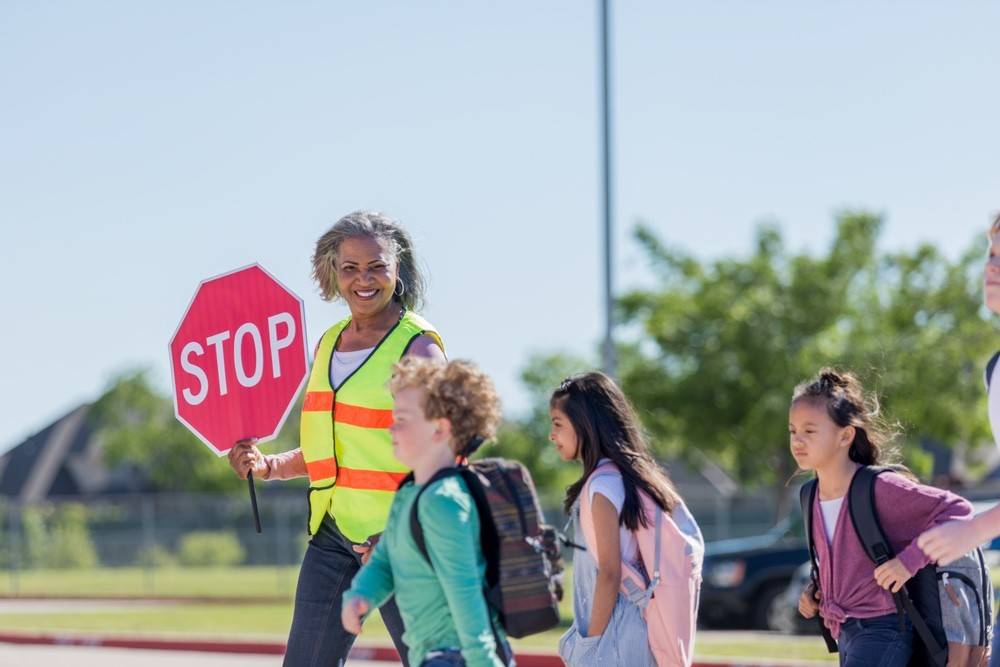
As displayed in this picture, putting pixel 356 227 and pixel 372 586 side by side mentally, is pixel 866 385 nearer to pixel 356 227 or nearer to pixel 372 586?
pixel 356 227

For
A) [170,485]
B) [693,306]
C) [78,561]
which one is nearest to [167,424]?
[170,485]

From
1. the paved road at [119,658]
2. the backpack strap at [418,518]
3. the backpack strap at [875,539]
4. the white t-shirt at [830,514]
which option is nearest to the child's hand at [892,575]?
the backpack strap at [875,539]

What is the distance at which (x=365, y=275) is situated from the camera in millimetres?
5641

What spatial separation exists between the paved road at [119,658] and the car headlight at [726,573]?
456cm

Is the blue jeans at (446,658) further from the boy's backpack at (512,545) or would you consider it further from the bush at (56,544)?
the bush at (56,544)

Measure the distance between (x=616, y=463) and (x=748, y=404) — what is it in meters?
26.6

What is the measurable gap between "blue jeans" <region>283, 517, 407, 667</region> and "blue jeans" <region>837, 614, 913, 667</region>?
4.87 feet

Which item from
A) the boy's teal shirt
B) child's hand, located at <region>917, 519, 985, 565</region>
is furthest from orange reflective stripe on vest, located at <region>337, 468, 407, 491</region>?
child's hand, located at <region>917, 519, 985, 565</region>

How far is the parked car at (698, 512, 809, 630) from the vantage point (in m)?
16.5

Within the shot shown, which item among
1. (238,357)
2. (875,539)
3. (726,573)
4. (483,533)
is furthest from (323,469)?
(726,573)

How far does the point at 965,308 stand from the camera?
3200cm

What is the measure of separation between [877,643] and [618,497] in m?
0.95

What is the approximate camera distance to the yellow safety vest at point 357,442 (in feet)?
17.8

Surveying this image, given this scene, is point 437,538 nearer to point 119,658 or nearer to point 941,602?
point 941,602
